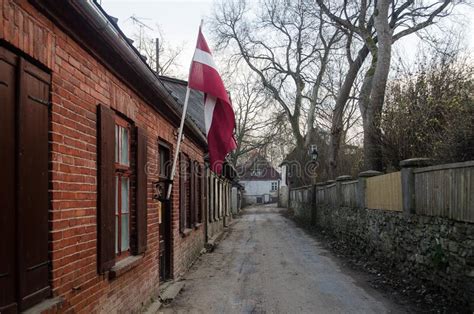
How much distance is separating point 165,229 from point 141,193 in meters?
3.00

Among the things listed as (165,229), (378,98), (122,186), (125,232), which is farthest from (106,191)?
(378,98)

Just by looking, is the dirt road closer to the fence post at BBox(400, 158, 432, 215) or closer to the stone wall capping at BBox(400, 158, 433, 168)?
the fence post at BBox(400, 158, 432, 215)

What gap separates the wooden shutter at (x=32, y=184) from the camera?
341cm

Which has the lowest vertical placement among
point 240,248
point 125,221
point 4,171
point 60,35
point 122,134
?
point 240,248

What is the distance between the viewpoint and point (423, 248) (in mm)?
8531

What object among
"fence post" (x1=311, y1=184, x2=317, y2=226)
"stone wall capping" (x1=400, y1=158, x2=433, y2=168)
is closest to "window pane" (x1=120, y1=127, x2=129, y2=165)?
"stone wall capping" (x1=400, y1=158, x2=433, y2=168)

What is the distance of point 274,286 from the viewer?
31.9 ft

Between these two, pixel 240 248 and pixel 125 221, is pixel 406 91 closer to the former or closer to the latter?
pixel 240 248

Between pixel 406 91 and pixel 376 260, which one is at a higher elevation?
pixel 406 91

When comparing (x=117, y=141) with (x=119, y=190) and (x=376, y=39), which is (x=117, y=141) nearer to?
(x=119, y=190)

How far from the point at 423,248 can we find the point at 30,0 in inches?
280

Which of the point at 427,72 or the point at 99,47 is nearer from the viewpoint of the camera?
the point at 99,47

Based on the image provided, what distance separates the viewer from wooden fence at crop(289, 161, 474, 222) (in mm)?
6844

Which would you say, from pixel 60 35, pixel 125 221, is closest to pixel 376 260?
pixel 125 221
